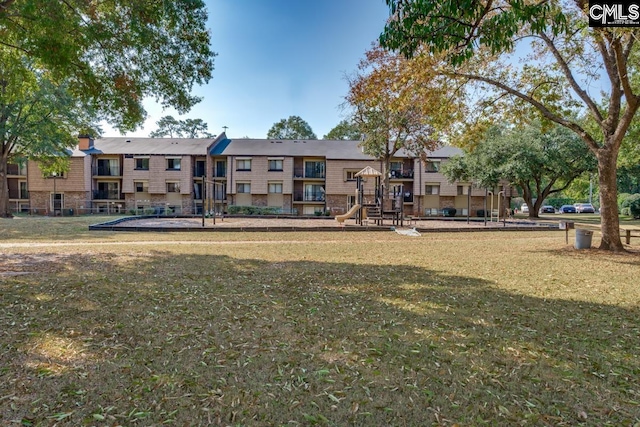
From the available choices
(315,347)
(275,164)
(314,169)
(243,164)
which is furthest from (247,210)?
(315,347)

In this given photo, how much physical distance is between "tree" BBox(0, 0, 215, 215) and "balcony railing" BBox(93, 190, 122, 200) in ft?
93.6

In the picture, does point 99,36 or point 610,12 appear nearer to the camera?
point 610,12

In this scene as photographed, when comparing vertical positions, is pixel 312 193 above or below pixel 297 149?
below

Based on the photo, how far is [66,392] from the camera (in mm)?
2789

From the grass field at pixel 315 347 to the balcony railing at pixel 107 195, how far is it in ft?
117

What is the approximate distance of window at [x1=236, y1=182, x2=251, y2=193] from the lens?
3873 cm

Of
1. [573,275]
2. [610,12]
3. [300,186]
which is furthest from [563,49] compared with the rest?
[300,186]

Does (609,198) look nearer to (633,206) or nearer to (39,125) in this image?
(633,206)

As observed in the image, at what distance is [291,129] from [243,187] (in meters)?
29.6

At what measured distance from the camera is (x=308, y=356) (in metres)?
3.52

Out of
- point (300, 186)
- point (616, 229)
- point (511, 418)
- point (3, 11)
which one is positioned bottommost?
point (511, 418)

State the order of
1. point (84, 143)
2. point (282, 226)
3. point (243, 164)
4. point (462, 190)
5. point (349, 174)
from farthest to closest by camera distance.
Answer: point (462, 190), point (84, 143), point (243, 164), point (349, 174), point (282, 226)

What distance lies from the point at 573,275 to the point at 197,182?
123 feet

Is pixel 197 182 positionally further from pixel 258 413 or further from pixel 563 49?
pixel 258 413
